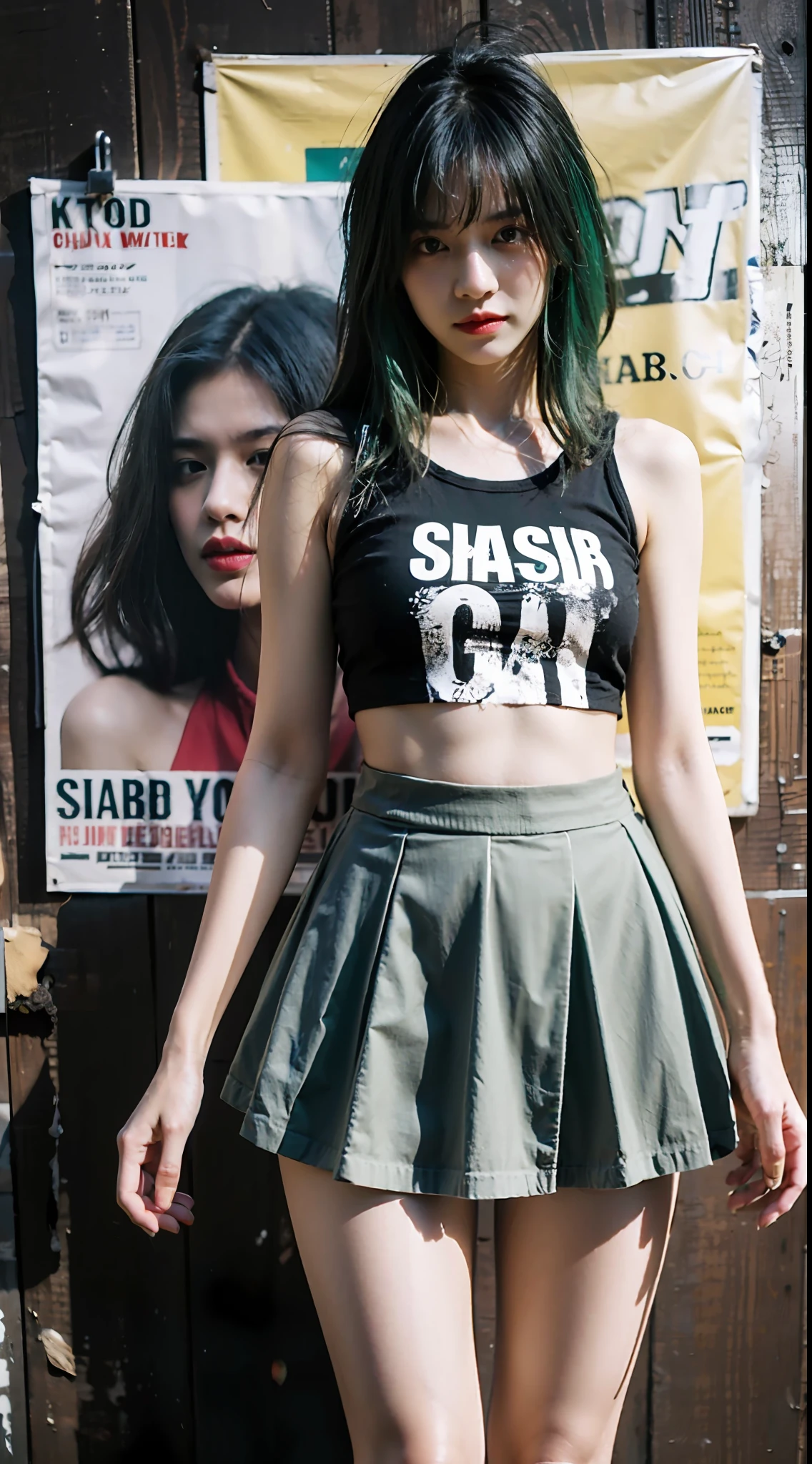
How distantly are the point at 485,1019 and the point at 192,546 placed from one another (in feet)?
2.78

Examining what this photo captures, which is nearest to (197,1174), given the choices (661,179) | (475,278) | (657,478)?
(657,478)

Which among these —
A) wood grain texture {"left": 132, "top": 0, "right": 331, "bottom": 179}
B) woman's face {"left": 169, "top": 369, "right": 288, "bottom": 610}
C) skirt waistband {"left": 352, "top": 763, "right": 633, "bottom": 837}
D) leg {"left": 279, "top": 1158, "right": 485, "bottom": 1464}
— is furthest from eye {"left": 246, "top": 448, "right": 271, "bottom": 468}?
leg {"left": 279, "top": 1158, "right": 485, "bottom": 1464}

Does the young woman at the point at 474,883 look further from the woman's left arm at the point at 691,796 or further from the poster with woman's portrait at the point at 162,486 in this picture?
the poster with woman's portrait at the point at 162,486

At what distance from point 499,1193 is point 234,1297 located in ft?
2.68

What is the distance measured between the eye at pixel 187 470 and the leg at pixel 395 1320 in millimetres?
953

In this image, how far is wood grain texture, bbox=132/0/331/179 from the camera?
1498 mm

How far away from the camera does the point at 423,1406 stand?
3.28 ft

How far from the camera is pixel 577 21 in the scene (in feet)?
4.93

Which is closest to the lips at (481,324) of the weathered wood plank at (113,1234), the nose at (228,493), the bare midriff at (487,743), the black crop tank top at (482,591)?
the black crop tank top at (482,591)

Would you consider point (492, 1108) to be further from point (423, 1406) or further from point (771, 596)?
point (771, 596)

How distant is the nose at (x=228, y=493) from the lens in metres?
1.54

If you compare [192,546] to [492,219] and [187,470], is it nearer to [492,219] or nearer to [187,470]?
[187,470]

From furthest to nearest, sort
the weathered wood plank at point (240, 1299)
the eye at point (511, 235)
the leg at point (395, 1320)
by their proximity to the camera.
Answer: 1. the weathered wood plank at point (240, 1299)
2. the eye at point (511, 235)
3. the leg at point (395, 1320)

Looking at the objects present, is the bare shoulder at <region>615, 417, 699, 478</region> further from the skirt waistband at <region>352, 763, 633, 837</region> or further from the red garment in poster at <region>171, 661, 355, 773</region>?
the red garment in poster at <region>171, 661, 355, 773</region>
